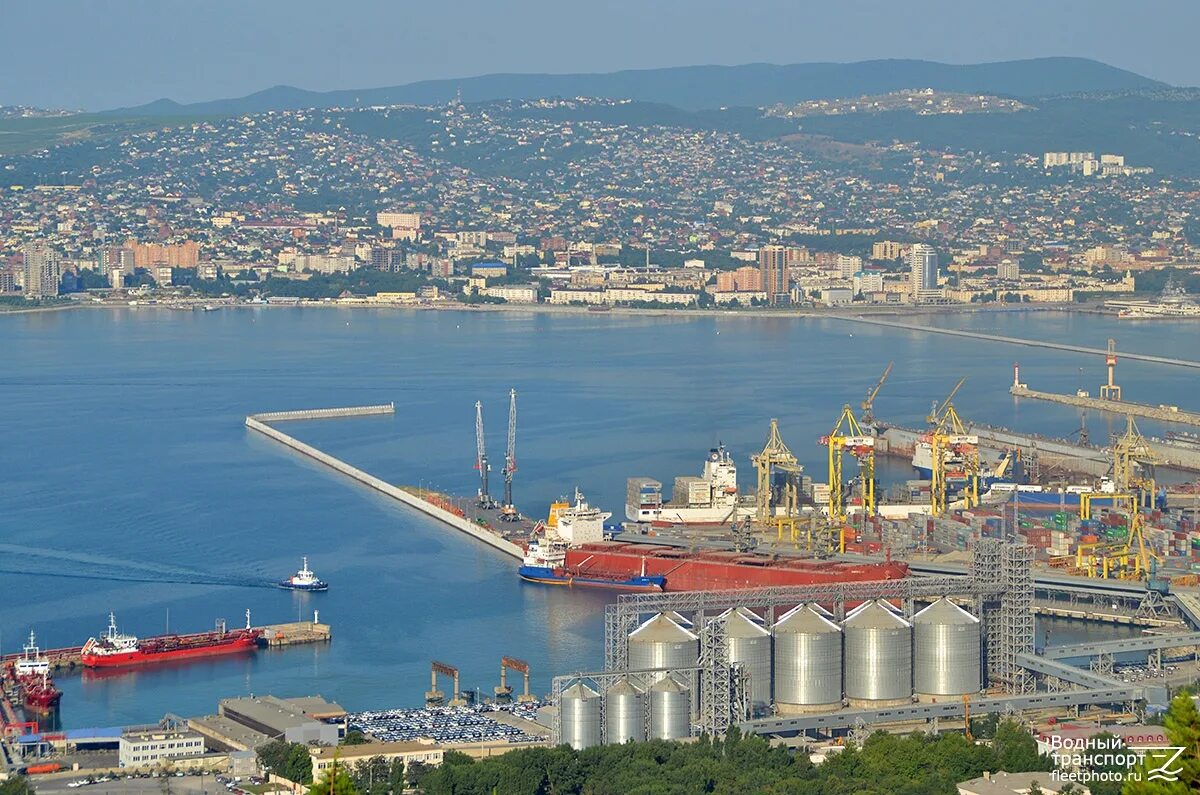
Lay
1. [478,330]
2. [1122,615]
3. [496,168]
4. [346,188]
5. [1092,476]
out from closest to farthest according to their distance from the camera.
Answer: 1. [1122,615]
2. [1092,476]
3. [478,330]
4. [346,188]
5. [496,168]

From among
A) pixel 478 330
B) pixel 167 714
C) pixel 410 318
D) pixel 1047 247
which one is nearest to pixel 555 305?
pixel 410 318

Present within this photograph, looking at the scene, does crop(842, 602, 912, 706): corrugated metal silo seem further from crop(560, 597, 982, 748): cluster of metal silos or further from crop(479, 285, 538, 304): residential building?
crop(479, 285, 538, 304): residential building

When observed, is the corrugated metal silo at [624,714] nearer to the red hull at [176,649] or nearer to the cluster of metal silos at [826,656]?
the cluster of metal silos at [826,656]

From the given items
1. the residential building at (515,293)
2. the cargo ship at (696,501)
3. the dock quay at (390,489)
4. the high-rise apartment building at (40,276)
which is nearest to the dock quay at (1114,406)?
the dock quay at (390,489)

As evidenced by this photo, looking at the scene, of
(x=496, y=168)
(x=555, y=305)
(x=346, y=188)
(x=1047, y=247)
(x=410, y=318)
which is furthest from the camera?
(x=496, y=168)

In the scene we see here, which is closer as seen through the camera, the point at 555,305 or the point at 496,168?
the point at 555,305

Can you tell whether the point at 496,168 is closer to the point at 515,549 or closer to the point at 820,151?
the point at 820,151
